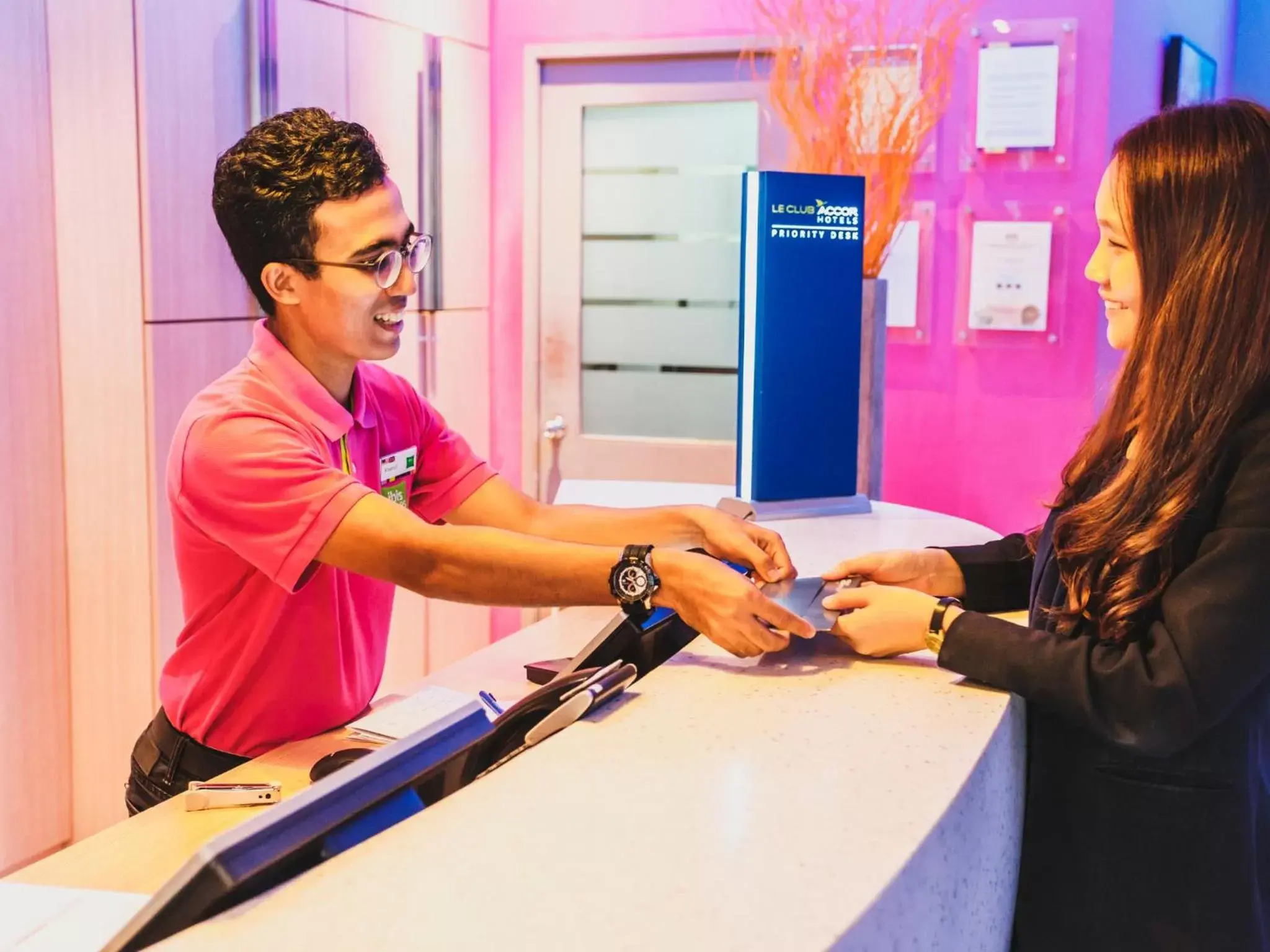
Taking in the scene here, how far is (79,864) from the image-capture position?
159 cm

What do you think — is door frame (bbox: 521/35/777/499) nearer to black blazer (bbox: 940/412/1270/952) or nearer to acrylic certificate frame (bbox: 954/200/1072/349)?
acrylic certificate frame (bbox: 954/200/1072/349)

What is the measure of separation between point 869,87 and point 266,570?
122 inches

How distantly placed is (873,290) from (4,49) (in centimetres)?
217

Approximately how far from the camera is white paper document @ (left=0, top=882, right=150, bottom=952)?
4.00 feet

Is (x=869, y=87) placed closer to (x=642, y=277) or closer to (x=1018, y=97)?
(x=1018, y=97)

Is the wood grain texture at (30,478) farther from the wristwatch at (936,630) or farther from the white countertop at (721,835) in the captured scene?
the wristwatch at (936,630)

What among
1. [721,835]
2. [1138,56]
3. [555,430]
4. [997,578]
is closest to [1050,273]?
[1138,56]

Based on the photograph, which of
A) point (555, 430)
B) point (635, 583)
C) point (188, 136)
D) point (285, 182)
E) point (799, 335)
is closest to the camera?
point (635, 583)

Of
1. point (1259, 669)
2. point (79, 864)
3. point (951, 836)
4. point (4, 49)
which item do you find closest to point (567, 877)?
point (951, 836)

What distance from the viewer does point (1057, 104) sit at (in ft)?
13.9

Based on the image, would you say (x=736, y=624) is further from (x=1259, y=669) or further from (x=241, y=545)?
(x=241, y=545)

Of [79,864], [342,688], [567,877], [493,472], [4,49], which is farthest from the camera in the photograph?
[4,49]

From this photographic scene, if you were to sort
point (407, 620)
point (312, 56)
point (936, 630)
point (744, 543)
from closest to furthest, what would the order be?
point (936, 630) < point (744, 543) < point (312, 56) < point (407, 620)

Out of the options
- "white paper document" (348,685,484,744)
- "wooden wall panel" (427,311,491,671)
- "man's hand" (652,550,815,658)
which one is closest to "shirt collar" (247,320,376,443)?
"white paper document" (348,685,484,744)
